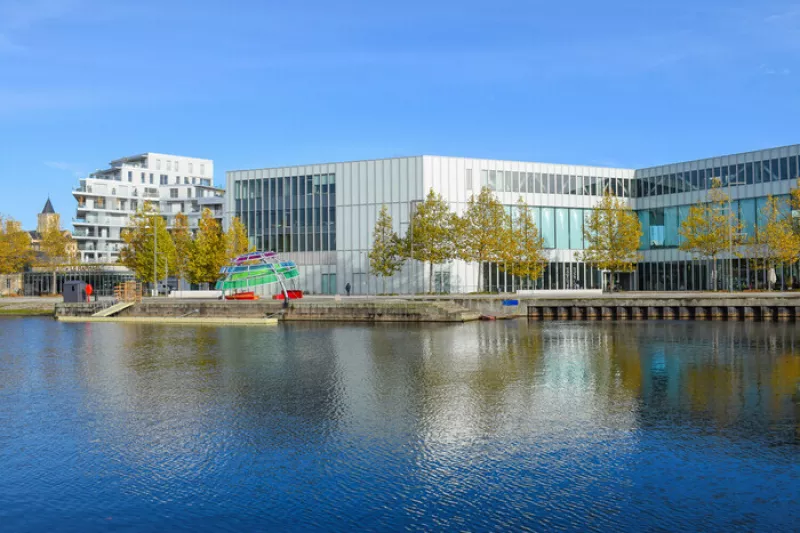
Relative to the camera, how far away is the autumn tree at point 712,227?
7719 centimetres

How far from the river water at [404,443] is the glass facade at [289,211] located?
196 feet

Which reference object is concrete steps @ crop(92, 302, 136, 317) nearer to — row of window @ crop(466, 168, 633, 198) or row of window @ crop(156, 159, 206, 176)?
row of window @ crop(466, 168, 633, 198)

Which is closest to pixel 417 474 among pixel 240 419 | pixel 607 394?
pixel 240 419

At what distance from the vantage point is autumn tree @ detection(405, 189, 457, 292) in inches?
3027

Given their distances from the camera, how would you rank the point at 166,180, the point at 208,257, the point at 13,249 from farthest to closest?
the point at 166,180
the point at 13,249
the point at 208,257

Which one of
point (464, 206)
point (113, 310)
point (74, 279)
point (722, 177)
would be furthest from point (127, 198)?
point (722, 177)

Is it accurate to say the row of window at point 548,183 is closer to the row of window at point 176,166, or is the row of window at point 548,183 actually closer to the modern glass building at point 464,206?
the modern glass building at point 464,206

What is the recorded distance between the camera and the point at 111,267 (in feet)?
359

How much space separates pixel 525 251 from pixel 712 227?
66.0 feet

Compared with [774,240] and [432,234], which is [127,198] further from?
[774,240]

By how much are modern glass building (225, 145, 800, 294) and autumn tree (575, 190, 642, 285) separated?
5211mm

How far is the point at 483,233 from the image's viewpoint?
77.0 meters

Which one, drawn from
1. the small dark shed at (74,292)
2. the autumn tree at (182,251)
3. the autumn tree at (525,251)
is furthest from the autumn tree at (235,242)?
the autumn tree at (525,251)

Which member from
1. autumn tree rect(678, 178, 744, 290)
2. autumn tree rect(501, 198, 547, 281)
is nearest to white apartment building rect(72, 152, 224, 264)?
autumn tree rect(501, 198, 547, 281)
